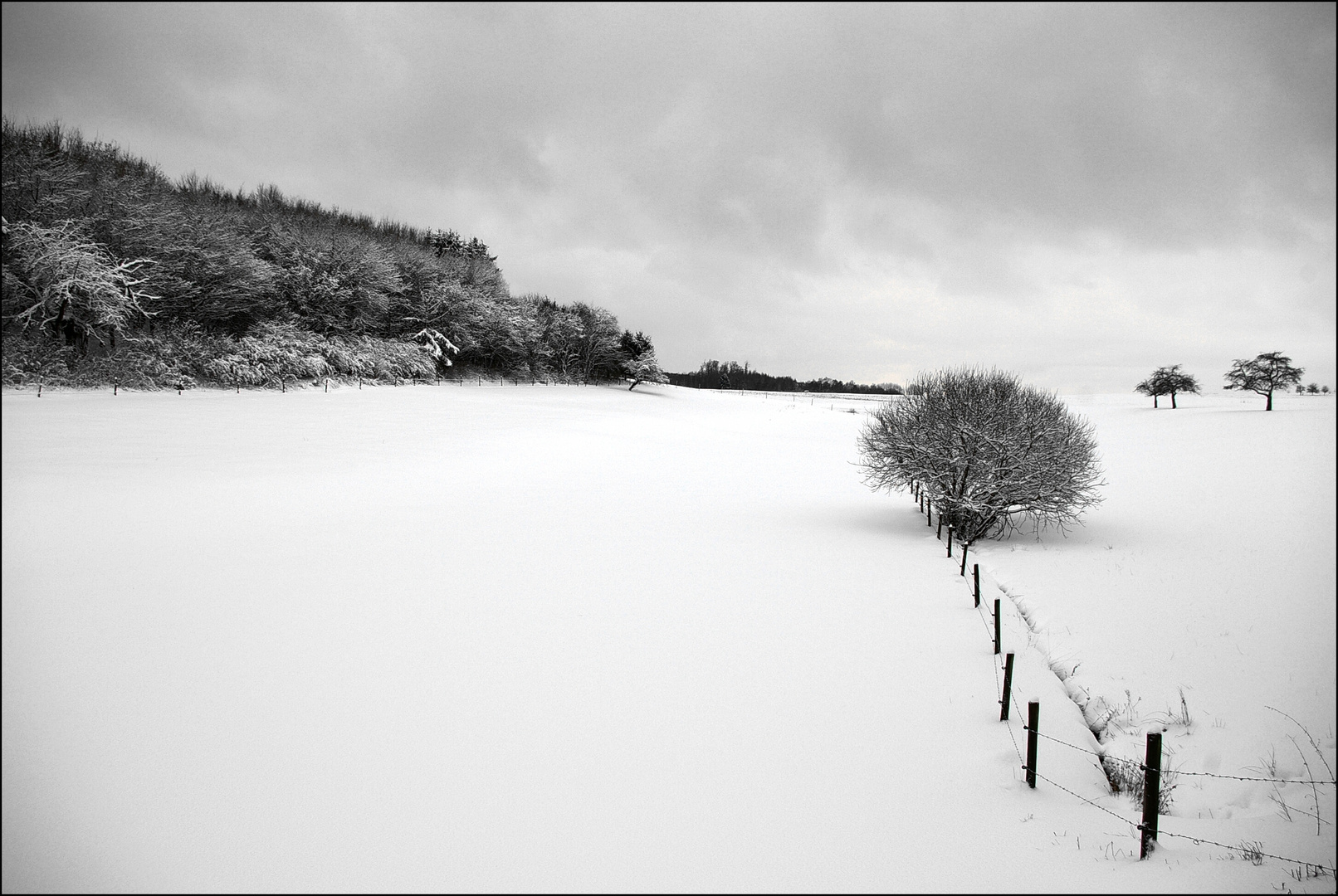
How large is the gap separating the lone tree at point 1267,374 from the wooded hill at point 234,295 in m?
56.8

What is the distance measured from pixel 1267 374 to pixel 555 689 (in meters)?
66.6

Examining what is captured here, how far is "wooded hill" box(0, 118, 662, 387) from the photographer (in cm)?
397

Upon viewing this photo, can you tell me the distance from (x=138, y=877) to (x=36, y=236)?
4.38m

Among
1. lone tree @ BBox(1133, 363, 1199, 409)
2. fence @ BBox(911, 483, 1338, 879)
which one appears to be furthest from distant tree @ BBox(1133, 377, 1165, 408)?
fence @ BBox(911, 483, 1338, 879)

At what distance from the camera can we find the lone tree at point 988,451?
16547 millimetres

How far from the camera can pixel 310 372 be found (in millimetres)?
37062

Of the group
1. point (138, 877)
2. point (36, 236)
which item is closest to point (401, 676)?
point (138, 877)

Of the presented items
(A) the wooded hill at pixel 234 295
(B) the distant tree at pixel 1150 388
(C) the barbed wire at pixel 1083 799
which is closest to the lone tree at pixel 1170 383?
(B) the distant tree at pixel 1150 388

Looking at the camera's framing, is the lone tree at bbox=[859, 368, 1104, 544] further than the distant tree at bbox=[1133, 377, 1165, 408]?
No

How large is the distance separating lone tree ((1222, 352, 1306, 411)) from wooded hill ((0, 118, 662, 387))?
5676 cm

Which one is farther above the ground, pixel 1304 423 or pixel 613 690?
pixel 1304 423

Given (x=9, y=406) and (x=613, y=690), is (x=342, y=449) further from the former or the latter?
(x=9, y=406)

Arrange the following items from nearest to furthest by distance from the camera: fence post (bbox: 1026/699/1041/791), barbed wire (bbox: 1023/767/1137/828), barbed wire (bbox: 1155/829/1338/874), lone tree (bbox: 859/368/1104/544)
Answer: barbed wire (bbox: 1155/829/1338/874) < barbed wire (bbox: 1023/767/1137/828) < fence post (bbox: 1026/699/1041/791) < lone tree (bbox: 859/368/1104/544)

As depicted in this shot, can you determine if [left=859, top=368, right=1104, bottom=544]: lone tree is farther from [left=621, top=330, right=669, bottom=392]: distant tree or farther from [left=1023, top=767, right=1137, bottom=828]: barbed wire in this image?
[left=621, top=330, right=669, bottom=392]: distant tree
